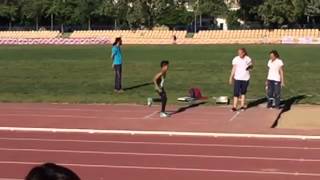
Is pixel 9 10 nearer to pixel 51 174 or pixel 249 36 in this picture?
pixel 249 36

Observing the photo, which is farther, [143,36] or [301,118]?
[143,36]

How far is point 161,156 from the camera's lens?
36.2ft

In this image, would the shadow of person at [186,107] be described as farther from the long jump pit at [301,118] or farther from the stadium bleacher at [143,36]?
the stadium bleacher at [143,36]

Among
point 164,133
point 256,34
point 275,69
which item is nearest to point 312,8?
point 256,34

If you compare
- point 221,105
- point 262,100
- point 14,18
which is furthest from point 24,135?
point 14,18

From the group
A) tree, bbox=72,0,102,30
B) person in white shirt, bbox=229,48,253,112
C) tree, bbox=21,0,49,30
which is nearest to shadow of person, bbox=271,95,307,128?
person in white shirt, bbox=229,48,253,112

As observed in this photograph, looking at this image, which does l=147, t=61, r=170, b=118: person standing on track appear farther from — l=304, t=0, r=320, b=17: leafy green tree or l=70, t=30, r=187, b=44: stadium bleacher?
l=304, t=0, r=320, b=17: leafy green tree

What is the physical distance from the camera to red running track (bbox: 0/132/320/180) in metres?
9.55

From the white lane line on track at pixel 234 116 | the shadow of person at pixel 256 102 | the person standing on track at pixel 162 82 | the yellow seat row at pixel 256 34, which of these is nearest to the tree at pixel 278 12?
the yellow seat row at pixel 256 34

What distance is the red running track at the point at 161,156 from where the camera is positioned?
9.55 metres

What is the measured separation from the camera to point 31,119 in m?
16.6

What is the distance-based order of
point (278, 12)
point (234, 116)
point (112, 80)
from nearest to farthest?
point (234, 116)
point (112, 80)
point (278, 12)

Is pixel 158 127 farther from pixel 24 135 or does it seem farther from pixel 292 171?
pixel 292 171

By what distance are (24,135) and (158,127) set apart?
298 cm
